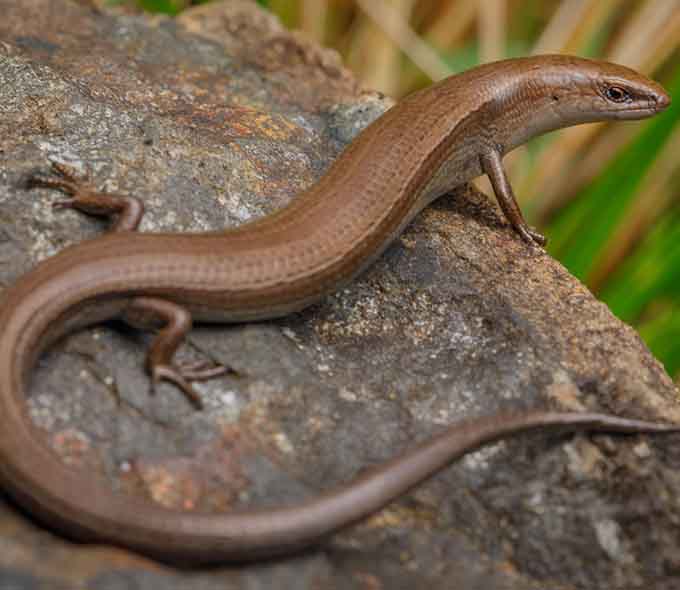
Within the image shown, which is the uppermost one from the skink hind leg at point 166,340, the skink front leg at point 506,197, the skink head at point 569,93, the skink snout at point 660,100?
the skink snout at point 660,100

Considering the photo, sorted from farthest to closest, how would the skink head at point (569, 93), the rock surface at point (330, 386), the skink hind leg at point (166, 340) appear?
the skink head at point (569, 93)
the skink hind leg at point (166, 340)
the rock surface at point (330, 386)

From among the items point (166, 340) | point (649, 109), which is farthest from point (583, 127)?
point (166, 340)

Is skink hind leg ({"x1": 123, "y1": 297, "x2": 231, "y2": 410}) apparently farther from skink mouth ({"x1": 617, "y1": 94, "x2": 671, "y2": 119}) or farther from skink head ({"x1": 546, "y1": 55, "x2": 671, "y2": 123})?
skink mouth ({"x1": 617, "y1": 94, "x2": 671, "y2": 119})

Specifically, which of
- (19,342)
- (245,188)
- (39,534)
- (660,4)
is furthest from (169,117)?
(660,4)

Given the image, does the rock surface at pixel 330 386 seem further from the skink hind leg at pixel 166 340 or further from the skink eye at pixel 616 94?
the skink eye at pixel 616 94

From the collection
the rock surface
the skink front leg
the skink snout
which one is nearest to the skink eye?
the skink snout

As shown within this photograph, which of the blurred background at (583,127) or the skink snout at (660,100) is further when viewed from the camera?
the blurred background at (583,127)

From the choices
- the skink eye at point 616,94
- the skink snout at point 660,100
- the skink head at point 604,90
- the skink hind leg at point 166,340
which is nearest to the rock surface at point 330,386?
the skink hind leg at point 166,340
